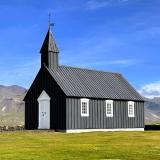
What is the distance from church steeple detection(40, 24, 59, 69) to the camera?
53500 millimetres

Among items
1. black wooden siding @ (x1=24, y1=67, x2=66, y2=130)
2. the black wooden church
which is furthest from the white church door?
black wooden siding @ (x1=24, y1=67, x2=66, y2=130)

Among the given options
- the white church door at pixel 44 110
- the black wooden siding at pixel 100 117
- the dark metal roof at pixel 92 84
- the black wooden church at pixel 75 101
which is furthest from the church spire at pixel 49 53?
the black wooden siding at pixel 100 117

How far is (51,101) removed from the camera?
171ft

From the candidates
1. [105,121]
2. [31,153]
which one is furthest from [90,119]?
[31,153]

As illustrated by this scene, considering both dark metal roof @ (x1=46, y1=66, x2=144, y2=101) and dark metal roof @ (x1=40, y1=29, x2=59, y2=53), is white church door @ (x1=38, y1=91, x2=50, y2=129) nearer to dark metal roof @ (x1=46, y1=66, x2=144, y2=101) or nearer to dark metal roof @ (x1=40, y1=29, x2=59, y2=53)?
dark metal roof @ (x1=46, y1=66, x2=144, y2=101)

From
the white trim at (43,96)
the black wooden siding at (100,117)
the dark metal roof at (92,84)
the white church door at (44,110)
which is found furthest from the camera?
the white trim at (43,96)

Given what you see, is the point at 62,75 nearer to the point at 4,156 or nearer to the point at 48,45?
the point at 48,45

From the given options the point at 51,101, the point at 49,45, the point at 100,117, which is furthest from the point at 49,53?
the point at 100,117

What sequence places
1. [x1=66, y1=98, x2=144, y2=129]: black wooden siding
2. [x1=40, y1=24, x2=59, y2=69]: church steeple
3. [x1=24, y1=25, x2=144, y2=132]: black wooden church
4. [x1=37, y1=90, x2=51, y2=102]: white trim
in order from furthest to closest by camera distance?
[x1=40, y1=24, x2=59, y2=69]: church steeple
[x1=37, y1=90, x2=51, y2=102]: white trim
[x1=24, y1=25, x2=144, y2=132]: black wooden church
[x1=66, y1=98, x2=144, y2=129]: black wooden siding

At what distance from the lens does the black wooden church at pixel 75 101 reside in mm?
51031

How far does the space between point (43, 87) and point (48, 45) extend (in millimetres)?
4645

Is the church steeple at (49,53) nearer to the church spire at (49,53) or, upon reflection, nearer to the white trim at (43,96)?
the church spire at (49,53)

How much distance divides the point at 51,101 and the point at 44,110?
1.66 meters

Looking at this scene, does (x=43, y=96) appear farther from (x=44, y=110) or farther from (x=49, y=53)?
(x=49, y=53)
